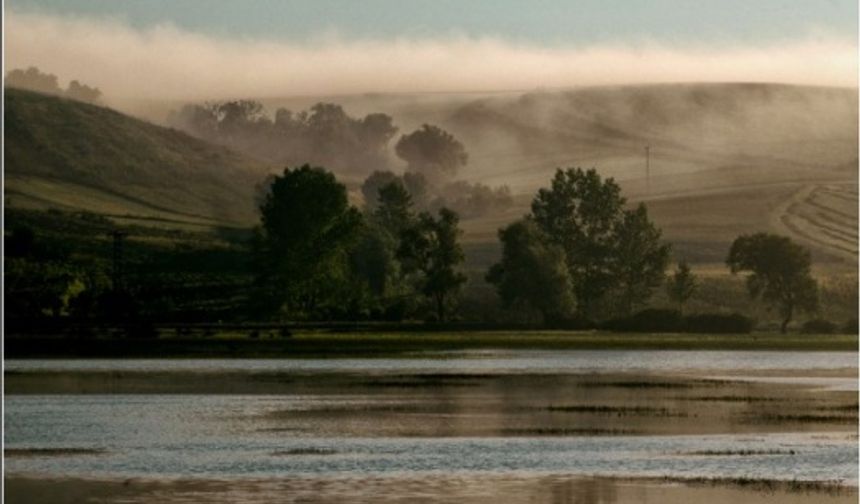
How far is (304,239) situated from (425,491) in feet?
434

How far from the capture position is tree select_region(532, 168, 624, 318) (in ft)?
604

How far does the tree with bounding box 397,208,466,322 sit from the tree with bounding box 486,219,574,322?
3.64m

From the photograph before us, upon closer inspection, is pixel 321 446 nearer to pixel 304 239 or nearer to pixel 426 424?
pixel 426 424

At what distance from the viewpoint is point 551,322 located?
156000mm

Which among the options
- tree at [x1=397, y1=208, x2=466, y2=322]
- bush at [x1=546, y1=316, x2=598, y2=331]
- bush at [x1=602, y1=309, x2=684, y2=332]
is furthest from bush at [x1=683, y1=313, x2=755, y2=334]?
tree at [x1=397, y1=208, x2=466, y2=322]

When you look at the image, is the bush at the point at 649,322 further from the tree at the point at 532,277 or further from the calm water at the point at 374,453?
the calm water at the point at 374,453

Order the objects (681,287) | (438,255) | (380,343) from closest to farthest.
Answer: (380,343) → (438,255) → (681,287)

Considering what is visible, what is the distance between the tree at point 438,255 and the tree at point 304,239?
5832 millimetres

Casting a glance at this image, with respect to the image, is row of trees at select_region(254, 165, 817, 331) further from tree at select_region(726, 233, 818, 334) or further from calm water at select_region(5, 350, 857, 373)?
calm water at select_region(5, 350, 857, 373)

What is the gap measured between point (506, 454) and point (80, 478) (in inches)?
419

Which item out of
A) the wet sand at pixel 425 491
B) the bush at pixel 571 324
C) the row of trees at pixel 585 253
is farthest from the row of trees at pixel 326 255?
the wet sand at pixel 425 491

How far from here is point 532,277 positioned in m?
167

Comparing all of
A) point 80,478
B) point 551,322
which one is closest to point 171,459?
point 80,478

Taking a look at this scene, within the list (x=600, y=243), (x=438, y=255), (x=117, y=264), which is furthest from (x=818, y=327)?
(x=117, y=264)
